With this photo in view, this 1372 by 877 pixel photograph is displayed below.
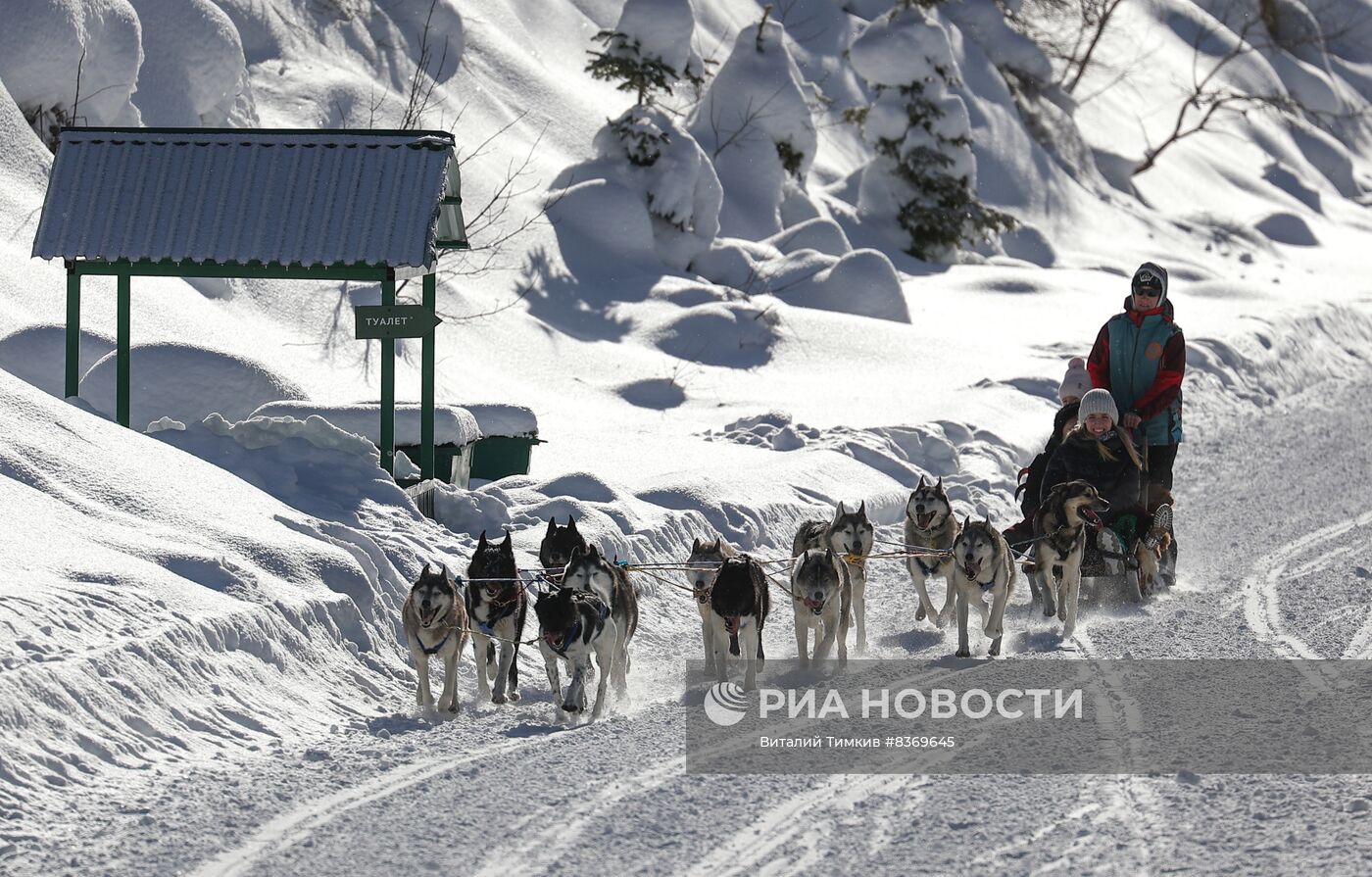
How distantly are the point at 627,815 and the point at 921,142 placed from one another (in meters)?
25.8

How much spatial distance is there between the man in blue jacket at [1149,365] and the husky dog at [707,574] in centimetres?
334

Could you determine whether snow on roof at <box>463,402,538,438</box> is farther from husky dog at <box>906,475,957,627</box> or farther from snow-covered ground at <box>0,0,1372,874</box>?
husky dog at <box>906,475,957,627</box>

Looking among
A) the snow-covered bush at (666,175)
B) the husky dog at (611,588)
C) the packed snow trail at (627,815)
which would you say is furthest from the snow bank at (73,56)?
the packed snow trail at (627,815)

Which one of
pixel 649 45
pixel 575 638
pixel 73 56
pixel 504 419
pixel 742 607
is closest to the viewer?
pixel 575 638

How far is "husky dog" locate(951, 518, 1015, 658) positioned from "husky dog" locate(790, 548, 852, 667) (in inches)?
26.5

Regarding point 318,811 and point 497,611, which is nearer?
point 318,811

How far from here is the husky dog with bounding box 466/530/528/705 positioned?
25.1ft

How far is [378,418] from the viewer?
12164 millimetres

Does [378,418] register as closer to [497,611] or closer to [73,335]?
[73,335]

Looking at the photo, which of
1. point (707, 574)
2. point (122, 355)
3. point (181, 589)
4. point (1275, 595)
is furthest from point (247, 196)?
point (1275, 595)

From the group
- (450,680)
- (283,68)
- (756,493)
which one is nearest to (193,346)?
(756,493)

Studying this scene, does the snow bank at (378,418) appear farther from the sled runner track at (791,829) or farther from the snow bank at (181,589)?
the sled runner track at (791,829)

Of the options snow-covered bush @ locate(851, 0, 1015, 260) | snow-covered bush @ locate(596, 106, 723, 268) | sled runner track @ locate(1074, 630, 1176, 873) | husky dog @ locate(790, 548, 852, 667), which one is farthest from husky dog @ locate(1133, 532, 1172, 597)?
snow-covered bush @ locate(851, 0, 1015, 260)

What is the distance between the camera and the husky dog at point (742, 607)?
306 inches
